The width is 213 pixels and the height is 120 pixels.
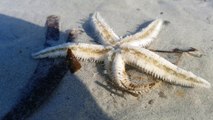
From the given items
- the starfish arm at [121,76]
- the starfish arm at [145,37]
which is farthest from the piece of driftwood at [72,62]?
the starfish arm at [145,37]

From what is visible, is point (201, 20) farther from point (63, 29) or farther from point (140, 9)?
point (63, 29)

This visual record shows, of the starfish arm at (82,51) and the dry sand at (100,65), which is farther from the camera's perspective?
the starfish arm at (82,51)

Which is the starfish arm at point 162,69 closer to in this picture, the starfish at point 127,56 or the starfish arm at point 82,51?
the starfish at point 127,56

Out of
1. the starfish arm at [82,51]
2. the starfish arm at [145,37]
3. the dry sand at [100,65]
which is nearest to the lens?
the dry sand at [100,65]

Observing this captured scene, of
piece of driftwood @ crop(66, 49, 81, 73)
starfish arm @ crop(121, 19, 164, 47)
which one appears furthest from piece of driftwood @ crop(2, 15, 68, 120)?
starfish arm @ crop(121, 19, 164, 47)

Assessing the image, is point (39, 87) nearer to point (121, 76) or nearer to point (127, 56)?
point (121, 76)

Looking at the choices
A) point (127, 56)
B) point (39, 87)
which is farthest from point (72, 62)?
point (127, 56)
